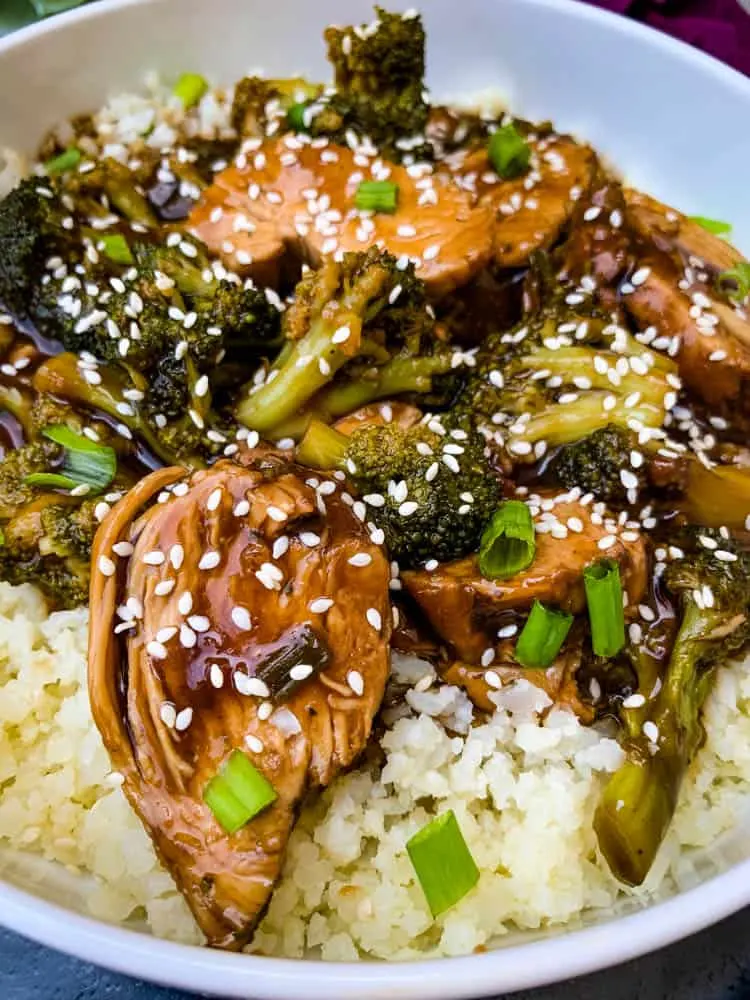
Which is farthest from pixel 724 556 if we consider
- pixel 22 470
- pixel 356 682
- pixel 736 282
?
pixel 22 470

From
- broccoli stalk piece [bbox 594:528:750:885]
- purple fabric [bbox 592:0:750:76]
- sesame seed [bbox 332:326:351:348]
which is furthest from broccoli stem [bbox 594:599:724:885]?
purple fabric [bbox 592:0:750:76]

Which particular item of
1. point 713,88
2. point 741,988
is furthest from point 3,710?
point 713,88

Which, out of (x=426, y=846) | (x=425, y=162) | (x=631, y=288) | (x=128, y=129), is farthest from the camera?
(x=128, y=129)

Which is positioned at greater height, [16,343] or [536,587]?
[16,343]

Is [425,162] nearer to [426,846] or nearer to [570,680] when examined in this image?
[570,680]

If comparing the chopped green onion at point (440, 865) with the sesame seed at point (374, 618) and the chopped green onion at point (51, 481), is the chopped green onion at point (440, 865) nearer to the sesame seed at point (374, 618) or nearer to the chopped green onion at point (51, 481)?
the sesame seed at point (374, 618)

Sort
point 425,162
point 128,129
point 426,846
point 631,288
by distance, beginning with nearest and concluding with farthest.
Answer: point 426,846 → point 631,288 → point 425,162 → point 128,129

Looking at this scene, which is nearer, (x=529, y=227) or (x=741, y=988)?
(x=741, y=988)

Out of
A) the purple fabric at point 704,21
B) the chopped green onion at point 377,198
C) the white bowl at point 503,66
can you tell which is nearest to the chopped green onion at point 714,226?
the white bowl at point 503,66
